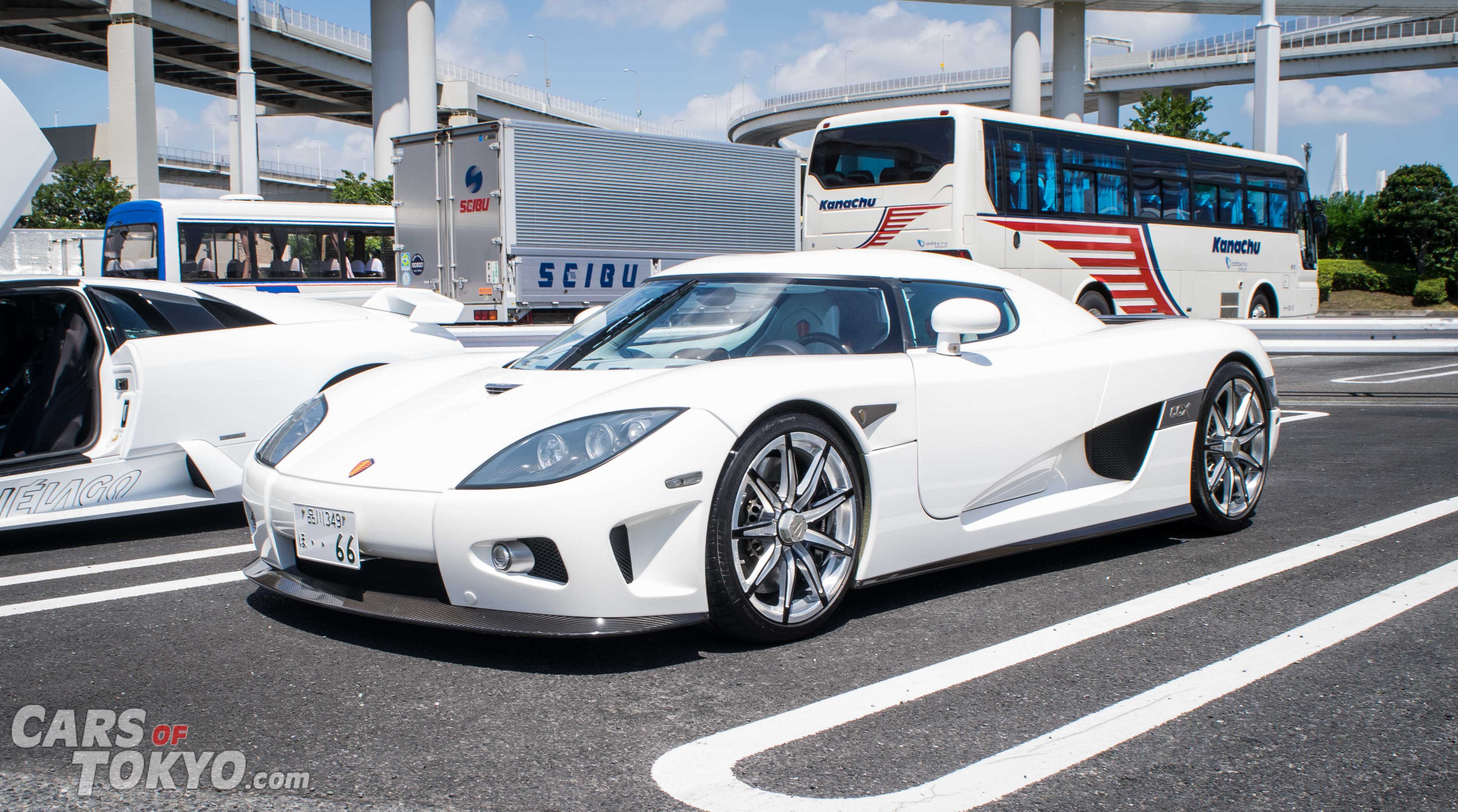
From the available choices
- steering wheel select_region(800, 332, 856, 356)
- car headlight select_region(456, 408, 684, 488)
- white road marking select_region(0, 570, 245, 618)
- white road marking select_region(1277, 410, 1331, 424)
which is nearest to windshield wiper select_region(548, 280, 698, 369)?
steering wheel select_region(800, 332, 856, 356)

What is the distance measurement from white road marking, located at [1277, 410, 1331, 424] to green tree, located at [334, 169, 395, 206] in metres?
33.8

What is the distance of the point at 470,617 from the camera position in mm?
3084

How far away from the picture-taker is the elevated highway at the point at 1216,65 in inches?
2120

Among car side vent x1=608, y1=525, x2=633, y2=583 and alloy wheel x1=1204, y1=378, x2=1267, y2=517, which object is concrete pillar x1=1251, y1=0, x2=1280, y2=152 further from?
car side vent x1=608, y1=525, x2=633, y2=583

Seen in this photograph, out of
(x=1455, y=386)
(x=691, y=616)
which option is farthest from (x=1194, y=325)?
(x=1455, y=386)

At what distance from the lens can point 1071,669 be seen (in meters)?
3.14

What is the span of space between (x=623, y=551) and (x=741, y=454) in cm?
43

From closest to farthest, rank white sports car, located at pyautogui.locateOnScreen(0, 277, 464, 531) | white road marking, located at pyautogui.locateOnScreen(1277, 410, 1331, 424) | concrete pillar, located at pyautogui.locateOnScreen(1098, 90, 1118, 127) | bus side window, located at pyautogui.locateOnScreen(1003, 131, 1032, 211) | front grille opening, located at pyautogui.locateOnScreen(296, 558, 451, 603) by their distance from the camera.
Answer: front grille opening, located at pyautogui.locateOnScreen(296, 558, 451, 603)
white sports car, located at pyautogui.locateOnScreen(0, 277, 464, 531)
white road marking, located at pyautogui.locateOnScreen(1277, 410, 1331, 424)
bus side window, located at pyautogui.locateOnScreen(1003, 131, 1032, 211)
concrete pillar, located at pyautogui.locateOnScreen(1098, 90, 1118, 127)

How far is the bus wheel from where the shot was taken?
50.1ft

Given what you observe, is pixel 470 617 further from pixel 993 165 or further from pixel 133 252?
pixel 133 252

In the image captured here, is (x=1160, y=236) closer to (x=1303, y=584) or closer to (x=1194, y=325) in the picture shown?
(x=1194, y=325)

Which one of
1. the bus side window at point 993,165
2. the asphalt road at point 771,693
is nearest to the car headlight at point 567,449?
the asphalt road at point 771,693

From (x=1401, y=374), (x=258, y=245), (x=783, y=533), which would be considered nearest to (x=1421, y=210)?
(x=1401, y=374)

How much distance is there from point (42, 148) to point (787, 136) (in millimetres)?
84173
